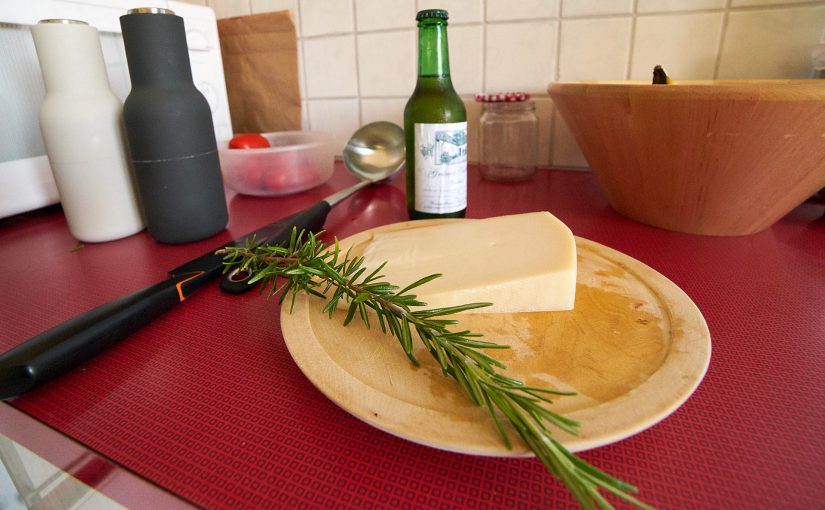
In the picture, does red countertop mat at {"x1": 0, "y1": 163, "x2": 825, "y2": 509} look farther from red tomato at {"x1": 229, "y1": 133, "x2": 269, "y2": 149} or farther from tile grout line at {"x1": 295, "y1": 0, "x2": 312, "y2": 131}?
tile grout line at {"x1": 295, "y1": 0, "x2": 312, "y2": 131}

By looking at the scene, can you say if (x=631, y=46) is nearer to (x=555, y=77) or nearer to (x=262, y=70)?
(x=555, y=77)

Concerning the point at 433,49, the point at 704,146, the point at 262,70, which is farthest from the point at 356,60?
the point at 704,146

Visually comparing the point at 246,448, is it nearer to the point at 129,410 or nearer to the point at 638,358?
the point at 129,410

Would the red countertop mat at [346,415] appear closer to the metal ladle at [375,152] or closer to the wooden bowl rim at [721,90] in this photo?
the wooden bowl rim at [721,90]

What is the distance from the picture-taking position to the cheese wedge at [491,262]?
0.38m

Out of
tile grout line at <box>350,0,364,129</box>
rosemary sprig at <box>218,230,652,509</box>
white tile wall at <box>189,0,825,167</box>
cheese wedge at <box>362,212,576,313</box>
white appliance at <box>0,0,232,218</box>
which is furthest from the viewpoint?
tile grout line at <box>350,0,364,129</box>

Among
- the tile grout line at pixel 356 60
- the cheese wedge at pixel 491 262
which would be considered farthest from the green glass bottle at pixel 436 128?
the tile grout line at pixel 356 60

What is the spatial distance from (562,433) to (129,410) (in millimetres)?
292

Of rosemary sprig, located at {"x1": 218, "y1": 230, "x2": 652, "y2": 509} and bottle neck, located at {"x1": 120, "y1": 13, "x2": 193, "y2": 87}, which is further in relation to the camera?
bottle neck, located at {"x1": 120, "y1": 13, "x2": 193, "y2": 87}

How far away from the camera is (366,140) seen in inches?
34.6

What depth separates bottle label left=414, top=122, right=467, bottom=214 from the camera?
57 cm

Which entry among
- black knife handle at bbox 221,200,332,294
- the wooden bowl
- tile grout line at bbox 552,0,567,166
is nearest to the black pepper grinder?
black knife handle at bbox 221,200,332,294

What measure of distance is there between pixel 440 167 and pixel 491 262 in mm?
209

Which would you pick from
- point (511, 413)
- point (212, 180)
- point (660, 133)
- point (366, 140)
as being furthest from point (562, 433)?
point (366, 140)
